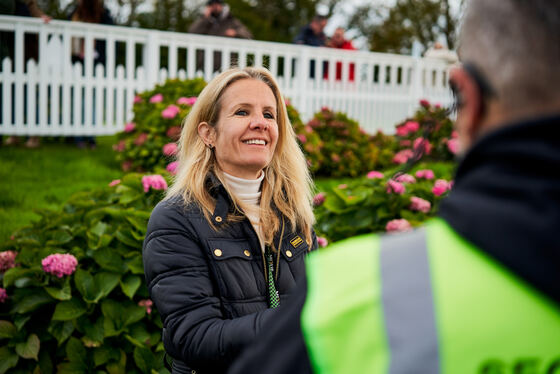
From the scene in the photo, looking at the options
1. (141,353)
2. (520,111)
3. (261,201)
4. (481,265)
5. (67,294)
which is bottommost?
(141,353)

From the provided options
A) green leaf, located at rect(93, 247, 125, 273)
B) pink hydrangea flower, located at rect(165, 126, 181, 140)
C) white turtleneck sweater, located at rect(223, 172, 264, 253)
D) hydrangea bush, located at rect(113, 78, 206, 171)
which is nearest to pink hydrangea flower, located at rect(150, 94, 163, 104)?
hydrangea bush, located at rect(113, 78, 206, 171)

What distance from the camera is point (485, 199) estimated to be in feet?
2.60

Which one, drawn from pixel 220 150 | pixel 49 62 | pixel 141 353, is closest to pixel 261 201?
pixel 220 150

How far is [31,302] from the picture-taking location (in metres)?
3.04

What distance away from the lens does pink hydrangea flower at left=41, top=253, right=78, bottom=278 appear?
303 centimetres

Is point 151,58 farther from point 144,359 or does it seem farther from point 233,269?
point 233,269

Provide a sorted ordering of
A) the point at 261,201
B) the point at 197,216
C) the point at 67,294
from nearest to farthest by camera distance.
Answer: the point at 197,216, the point at 261,201, the point at 67,294

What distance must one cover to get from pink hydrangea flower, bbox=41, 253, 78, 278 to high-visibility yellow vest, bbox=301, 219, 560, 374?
242 cm

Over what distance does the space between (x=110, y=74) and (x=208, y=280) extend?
234 inches

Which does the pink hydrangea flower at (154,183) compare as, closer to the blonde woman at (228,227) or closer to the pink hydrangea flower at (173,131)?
the blonde woman at (228,227)

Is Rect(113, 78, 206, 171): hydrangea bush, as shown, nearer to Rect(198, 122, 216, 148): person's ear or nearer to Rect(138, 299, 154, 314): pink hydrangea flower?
Rect(138, 299, 154, 314): pink hydrangea flower

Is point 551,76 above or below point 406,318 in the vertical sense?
above

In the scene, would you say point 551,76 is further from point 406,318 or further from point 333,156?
point 333,156

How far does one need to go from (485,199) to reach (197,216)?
1.47 metres
